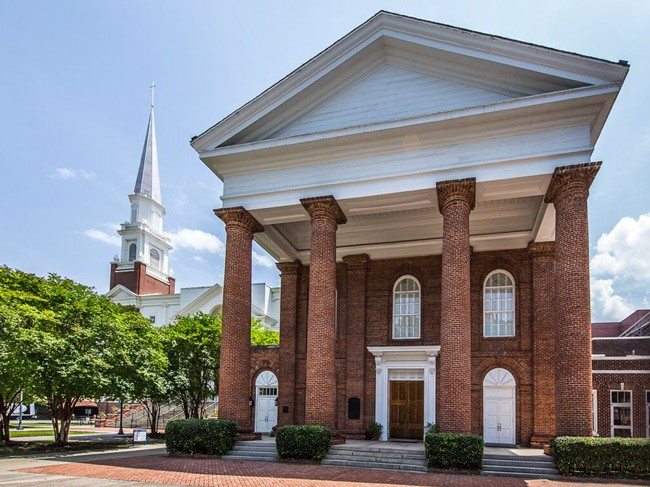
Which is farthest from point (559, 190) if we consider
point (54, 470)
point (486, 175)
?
point (54, 470)

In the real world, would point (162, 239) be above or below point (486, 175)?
above

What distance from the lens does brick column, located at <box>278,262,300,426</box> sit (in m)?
27.2

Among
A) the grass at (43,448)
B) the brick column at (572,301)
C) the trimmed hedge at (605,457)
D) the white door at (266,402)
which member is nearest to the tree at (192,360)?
the white door at (266,402)

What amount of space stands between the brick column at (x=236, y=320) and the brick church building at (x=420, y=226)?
0.18 ft

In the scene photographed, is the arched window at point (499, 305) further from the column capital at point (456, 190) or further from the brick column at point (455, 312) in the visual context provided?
the column capital at point (456, 190)

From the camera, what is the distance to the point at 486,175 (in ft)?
63.9

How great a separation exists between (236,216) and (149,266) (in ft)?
160

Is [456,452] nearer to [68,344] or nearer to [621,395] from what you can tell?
[68,344]

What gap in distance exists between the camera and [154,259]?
230 feet

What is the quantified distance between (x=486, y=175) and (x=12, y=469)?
16.7 metres

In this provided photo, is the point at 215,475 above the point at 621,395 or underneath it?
underneath

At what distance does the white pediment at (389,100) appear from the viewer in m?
20.2

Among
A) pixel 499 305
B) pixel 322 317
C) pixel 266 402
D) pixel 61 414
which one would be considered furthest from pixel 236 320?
pixel 499 305

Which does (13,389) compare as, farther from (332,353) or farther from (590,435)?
(590,435)
